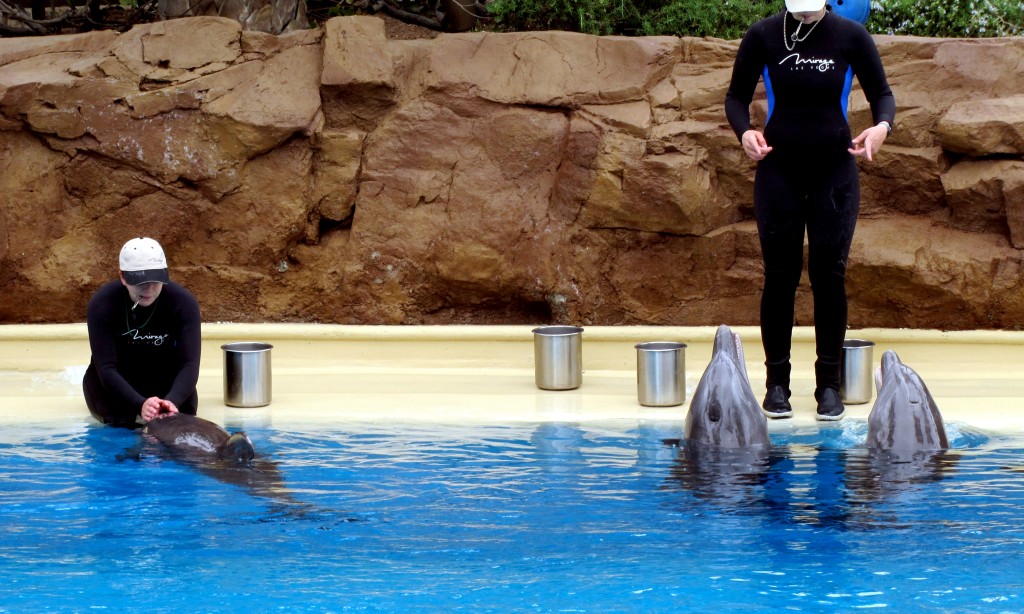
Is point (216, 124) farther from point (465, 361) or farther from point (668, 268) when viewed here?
point (668, 268)

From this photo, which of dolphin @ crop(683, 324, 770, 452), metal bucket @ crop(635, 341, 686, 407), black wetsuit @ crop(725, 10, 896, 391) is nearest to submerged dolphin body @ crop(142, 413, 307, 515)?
A: dolphin @ crop(683, 324, 770, 452)

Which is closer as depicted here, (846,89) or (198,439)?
(198,439)

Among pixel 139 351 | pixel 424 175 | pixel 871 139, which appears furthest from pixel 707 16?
pixel 139 351

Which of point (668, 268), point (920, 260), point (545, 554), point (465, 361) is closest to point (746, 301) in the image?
point (668, 268)

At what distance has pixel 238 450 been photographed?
209 inches

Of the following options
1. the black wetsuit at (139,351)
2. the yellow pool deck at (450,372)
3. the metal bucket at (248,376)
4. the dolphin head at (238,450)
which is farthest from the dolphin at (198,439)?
the metal bucket at (248,376)

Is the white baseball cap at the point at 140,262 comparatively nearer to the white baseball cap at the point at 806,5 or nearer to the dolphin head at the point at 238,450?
the dolphin head at the point at 238,450

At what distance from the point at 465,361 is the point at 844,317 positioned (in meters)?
2.43

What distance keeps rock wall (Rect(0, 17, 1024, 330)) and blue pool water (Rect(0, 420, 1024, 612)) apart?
211cm

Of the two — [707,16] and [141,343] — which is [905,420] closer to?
[141,343]

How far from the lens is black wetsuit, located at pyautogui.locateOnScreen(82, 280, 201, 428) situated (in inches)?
232

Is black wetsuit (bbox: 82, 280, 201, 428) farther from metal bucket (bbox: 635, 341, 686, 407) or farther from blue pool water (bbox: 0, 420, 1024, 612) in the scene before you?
metal bucket (bbox: 635, 341, 686, 407)

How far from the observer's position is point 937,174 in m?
7.53

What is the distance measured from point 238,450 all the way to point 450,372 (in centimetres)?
218
